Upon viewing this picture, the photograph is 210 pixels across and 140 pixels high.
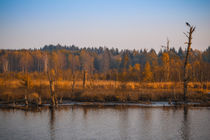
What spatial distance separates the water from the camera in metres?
17.2

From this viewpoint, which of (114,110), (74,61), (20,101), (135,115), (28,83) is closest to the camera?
(135,115)

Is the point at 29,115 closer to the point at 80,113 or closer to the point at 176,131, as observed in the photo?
the point at 80,113

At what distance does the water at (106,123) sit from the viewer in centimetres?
1725

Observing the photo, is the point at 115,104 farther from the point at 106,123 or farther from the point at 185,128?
the point at 185,128

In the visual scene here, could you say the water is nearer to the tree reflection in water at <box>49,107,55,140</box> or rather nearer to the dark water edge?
the tree reflection in water at <box>49,107,55,140</box>

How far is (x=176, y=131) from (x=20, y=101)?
1983 cm

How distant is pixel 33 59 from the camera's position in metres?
146

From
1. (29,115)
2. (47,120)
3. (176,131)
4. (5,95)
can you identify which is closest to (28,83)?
(5,95)

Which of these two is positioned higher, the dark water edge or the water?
the dark water edge

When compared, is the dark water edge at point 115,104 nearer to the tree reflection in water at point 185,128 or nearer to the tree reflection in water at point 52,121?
the tree reflection in water at point 52,121

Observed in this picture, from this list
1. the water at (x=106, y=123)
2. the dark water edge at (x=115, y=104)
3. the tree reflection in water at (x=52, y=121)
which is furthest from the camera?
the dark water edge at (x=115, y=104)

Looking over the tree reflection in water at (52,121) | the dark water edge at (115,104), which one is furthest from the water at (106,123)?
the dark water edge at (115,104)

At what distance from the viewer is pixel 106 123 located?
21.4m

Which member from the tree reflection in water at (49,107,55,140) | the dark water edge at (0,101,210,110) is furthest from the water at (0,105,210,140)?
the dark water edge at (0,101,210,110)
